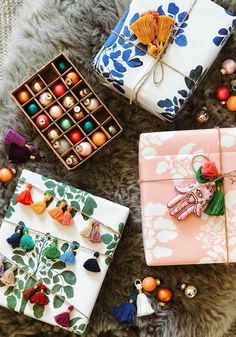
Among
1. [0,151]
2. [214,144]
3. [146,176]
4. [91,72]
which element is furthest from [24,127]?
[214,144]

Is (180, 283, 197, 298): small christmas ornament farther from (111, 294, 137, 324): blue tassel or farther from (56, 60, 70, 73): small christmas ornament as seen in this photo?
(56, 60, 70, 73): small christmas ornament

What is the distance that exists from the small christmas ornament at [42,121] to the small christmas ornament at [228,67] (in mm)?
359

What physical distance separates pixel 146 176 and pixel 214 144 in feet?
0.46

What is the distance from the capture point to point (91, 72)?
1220mm

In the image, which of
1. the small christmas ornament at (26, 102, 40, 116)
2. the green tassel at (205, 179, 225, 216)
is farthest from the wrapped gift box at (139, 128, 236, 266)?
the small christmas ornament at (26, 102, 40, 116)

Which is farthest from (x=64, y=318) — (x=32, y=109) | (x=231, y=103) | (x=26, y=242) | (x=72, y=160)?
(x=231, y=103)

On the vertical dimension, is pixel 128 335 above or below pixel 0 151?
below

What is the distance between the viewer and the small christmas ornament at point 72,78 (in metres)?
1.19

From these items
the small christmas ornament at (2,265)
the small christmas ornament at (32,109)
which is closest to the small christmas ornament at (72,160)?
the small christmas ornament at (32,109)

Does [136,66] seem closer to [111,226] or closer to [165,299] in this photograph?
[111,226]

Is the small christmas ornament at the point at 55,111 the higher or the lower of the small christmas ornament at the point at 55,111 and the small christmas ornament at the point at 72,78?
the lower

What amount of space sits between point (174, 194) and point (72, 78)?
30 cm

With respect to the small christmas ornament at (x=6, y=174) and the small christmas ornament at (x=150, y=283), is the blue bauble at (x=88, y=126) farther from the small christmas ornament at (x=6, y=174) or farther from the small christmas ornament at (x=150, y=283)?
the small christmas ornament at (x=150, y=283)

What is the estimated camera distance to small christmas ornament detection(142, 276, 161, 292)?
1181 millimetres
